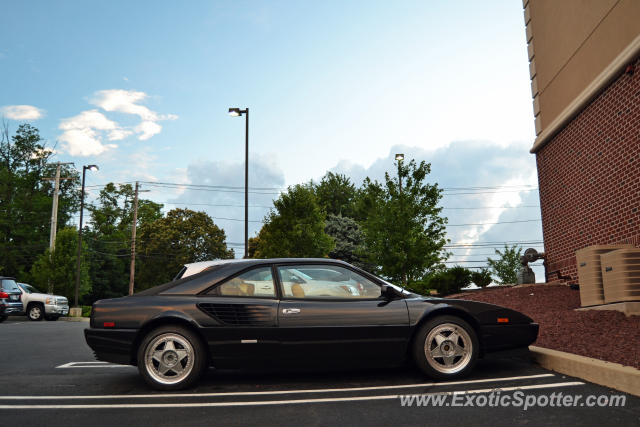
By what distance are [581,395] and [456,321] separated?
134 centimetres

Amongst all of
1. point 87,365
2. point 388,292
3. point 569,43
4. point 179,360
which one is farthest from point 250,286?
point 569,43

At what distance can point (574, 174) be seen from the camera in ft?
42.2

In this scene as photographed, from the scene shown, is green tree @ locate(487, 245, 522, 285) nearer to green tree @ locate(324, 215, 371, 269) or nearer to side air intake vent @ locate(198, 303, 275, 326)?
green tree @ locate(324, 215, 371, 269)

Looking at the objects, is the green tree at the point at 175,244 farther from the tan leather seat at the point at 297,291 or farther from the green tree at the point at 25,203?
the tan leather seat at the point at 297,291

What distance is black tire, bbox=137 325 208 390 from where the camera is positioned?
A: 515 cm

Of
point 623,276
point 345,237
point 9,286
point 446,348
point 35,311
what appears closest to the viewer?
point 446,348

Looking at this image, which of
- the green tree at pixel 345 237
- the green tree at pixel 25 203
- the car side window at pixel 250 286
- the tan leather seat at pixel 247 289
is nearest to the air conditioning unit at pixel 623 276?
the car side window at pixel 250 286

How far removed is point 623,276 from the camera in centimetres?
856

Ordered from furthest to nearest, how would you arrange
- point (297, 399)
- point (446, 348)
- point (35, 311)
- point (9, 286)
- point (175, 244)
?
point (175, 244), point (35, 311), point (9, 286), point (446, 348), point (297, 399)

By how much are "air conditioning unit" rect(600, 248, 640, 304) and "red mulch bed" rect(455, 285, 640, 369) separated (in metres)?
0.39

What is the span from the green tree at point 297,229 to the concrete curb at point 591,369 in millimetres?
Result: 24067

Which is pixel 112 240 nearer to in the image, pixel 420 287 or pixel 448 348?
pixel 420 287

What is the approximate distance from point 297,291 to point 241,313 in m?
0.64

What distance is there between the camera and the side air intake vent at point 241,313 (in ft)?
17.1
